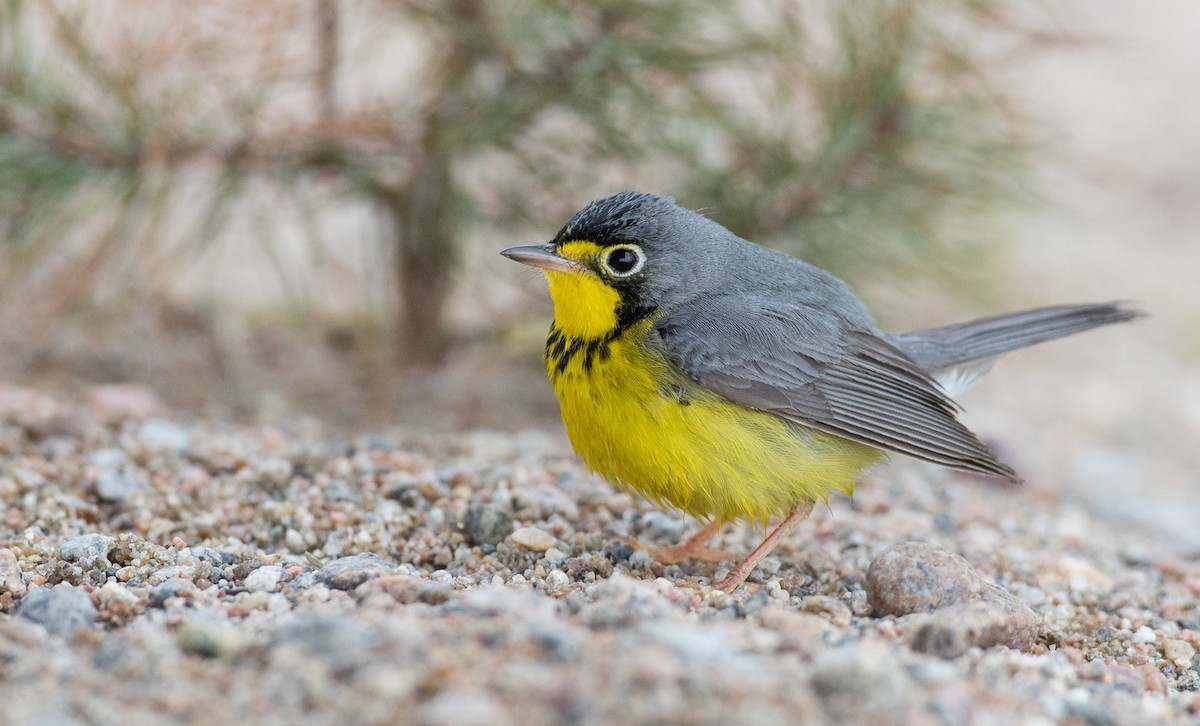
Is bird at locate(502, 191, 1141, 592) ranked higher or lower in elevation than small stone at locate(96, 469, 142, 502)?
higher

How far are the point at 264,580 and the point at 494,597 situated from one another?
0.88 m

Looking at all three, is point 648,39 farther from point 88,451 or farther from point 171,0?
point 88,451

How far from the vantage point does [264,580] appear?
11.4ft

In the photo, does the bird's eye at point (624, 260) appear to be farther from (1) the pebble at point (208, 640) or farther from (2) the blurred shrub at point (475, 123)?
(1) the pebble at point (208, 640)

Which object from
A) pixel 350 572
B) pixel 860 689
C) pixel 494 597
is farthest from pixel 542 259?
pixel 860 689

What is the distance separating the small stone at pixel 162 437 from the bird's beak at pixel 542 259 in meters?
1.73

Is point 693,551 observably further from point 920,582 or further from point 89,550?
point 89,550

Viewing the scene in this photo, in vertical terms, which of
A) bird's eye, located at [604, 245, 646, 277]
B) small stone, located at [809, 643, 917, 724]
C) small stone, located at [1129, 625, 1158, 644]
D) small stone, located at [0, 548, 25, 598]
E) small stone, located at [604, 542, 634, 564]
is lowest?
small stone, located at [0, 548, 25, 598]

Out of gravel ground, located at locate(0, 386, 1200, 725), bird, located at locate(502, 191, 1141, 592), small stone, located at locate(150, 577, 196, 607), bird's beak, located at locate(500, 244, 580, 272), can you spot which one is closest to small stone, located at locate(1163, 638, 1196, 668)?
gravel ground, located at locate(0, 386, 1200, 725)

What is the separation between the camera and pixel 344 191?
600 centimetres

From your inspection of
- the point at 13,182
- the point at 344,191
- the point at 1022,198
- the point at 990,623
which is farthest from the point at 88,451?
the point at 1022,198

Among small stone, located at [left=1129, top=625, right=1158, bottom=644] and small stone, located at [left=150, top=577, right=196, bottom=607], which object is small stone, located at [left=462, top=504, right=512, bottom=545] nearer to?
small stone, located at [left=150, top=577, right=196, bottom=607]

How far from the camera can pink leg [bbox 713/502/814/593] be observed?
3.98 meters

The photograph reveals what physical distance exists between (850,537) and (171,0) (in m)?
3.78
